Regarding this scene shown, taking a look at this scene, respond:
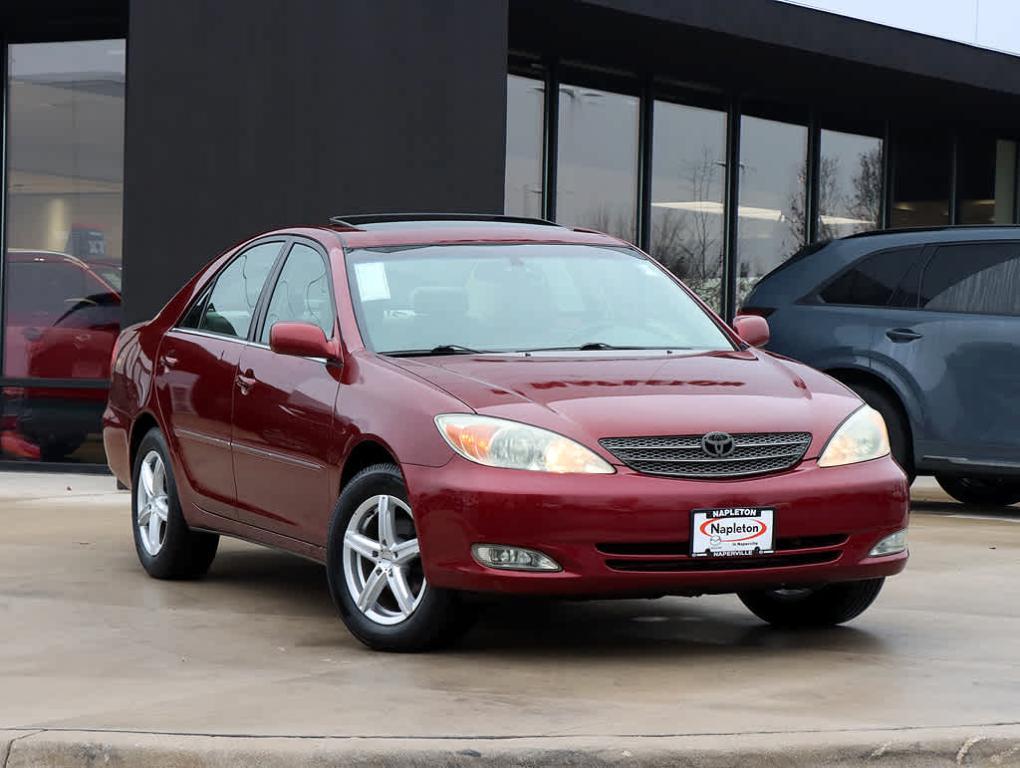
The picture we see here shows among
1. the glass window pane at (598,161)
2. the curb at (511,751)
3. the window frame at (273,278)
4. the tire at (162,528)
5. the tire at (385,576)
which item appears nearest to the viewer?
the curb at (511,751)

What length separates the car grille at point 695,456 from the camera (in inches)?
243

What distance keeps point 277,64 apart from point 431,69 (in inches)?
44.7

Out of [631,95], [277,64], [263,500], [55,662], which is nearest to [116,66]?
[277,64]

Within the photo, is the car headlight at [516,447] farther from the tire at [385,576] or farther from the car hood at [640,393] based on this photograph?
the tire at [385,576]

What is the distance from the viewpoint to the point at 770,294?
12406 mm

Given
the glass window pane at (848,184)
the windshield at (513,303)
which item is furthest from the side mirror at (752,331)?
the glass window pane at (848,184)

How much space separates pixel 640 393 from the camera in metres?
6.45

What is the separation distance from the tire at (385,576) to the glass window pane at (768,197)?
39.2 feet

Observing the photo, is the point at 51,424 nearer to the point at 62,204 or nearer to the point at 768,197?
the point at 62,204

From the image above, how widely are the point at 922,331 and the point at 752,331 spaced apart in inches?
168

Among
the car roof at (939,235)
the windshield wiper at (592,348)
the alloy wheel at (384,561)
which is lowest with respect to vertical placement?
the alloy wheel at (384,561)

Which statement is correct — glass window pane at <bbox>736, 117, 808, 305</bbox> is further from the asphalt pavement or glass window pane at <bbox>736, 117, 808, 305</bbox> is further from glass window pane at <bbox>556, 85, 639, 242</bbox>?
the asphalt pavement

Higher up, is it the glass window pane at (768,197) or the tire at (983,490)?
the glass window pane at (768,197)

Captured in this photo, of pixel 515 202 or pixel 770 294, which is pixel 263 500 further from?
pixel 515 202
